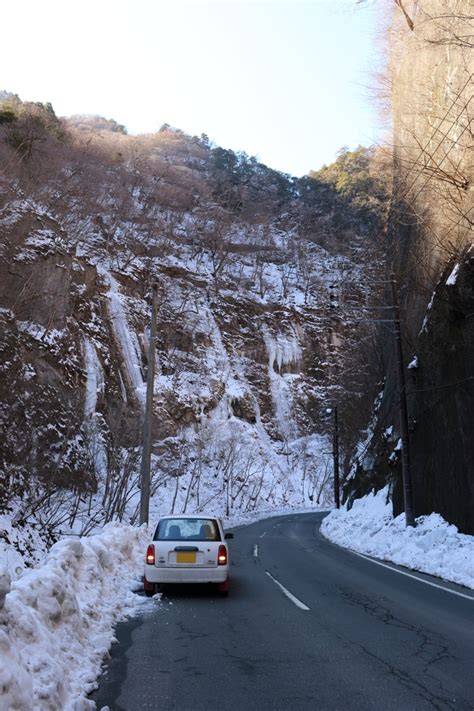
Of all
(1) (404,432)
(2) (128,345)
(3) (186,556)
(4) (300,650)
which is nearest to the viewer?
(4) (300,650)

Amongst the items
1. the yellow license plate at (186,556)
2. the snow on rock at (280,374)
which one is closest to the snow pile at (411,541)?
the yellow license plate at (186,556)

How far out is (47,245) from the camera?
3878 centimetres

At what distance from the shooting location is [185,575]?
9.40 metres

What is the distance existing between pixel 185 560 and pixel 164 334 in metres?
49.5

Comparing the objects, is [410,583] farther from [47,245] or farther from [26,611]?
[47,245]

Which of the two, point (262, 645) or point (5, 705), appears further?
point (262, 645)

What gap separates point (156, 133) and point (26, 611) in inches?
4896

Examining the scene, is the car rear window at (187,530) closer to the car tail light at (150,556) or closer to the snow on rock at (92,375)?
the car tail light at (150,556)

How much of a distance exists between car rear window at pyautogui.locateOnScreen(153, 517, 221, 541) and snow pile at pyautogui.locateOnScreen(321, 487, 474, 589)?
15.4 feet

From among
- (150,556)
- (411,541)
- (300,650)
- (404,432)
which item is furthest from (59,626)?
(404,432)

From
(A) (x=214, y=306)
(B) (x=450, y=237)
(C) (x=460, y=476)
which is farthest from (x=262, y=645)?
(A) (x=214, y=306)

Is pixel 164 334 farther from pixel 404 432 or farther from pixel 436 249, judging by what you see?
pixel 404 432

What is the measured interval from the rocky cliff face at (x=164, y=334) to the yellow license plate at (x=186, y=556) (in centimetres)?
1001

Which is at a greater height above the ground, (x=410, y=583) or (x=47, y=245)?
(x=47, y=245)
